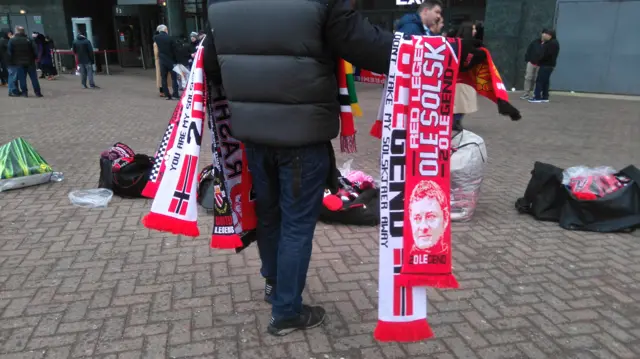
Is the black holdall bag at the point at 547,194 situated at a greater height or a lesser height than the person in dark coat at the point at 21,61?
lesser

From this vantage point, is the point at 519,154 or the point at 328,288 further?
the point at 519,154

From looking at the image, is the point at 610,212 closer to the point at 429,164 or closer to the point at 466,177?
the point at 466,177

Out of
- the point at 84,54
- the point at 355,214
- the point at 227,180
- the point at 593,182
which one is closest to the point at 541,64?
the point at 593,182

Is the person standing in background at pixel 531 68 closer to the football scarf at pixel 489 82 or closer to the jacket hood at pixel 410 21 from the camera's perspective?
the jacket hood at pixel 410 21

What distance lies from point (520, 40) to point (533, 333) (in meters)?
12.6

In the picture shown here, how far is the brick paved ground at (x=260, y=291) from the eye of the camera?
266 centimetres

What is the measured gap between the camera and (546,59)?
11789 mm

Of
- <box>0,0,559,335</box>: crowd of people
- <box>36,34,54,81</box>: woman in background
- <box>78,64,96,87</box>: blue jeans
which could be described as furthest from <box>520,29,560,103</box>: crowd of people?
<box>36,34,54,81</box>: woman in background

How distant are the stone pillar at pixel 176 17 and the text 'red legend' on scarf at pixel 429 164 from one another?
18.3 m

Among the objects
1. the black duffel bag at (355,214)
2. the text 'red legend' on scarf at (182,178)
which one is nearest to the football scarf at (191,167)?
the text 'red legend' on scarf at (182,178)

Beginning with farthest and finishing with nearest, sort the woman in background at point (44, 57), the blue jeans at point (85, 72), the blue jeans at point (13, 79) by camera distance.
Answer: the woman in background at point (44, 57)
the blue jeans at point (85, 72)
the blue jeans at point (13, 79)

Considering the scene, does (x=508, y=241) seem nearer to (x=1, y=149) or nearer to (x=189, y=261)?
(x=189, y=261)

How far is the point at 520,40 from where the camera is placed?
1371 cm

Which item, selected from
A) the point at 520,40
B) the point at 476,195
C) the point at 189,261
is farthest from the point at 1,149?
the point at 520,40
